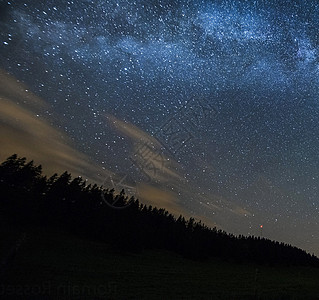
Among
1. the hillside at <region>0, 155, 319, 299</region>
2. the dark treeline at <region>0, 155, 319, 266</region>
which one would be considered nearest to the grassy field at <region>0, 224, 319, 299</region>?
the hillside at <region>0, 155, 319, 299</region>

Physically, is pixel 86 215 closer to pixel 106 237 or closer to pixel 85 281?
pixel 106 237

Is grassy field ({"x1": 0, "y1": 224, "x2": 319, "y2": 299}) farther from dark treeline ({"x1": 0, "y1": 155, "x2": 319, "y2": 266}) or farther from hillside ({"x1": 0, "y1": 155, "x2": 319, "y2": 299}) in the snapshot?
dark treeline ({"x1": 0, "y1": 155, "x2": 319, "y2": 266})

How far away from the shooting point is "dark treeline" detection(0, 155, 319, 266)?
5894 centimetres

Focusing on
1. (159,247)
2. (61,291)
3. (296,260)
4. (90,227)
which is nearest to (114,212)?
(90,227)

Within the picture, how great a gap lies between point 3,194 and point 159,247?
44.7 m

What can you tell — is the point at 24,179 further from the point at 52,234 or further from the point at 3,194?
the point at 52,234

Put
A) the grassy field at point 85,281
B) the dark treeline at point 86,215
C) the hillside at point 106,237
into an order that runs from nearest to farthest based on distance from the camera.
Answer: the grassy field at point 85,281 < the hillside at point 106,237 < the dark treeline at point 86,215

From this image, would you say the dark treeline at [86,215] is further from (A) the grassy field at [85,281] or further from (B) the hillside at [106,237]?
(A) the grassy field at [85,281]

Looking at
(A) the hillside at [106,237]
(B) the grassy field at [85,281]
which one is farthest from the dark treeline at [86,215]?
(B) the grassy field at [85,281]

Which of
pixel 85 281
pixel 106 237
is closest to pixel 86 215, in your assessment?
pixel 106 237

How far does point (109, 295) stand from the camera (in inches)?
757

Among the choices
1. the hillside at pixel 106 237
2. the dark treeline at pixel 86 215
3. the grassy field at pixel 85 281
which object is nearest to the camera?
the grassy field at pixel 85 281

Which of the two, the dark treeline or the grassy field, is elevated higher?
the dark treeline

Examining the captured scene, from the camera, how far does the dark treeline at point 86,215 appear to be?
58938 mm
